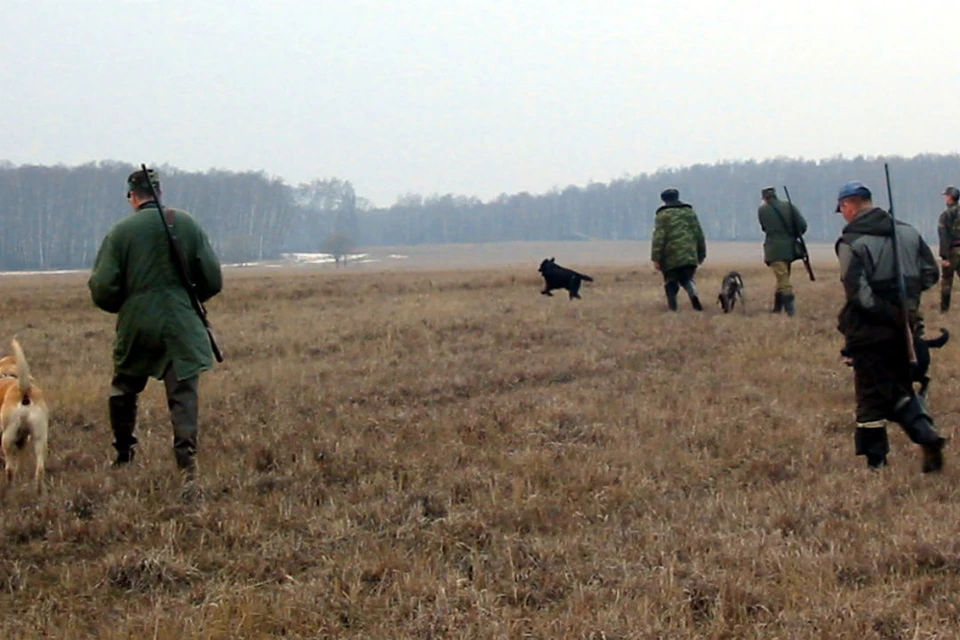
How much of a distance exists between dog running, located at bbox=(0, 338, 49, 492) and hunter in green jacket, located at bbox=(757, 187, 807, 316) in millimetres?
9051

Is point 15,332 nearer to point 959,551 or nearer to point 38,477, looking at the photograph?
point 38,477

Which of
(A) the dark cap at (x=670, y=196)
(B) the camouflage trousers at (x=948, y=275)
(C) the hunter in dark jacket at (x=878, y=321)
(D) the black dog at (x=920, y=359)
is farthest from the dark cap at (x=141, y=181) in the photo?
(B) the camouflage trousers at (x=948, y=275)

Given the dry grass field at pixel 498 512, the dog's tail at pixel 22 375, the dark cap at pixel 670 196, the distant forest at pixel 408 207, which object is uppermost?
the distant forest at pixel 408 207

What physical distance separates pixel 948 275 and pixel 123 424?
10.2 metres

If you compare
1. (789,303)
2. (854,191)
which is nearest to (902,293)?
(854,191)

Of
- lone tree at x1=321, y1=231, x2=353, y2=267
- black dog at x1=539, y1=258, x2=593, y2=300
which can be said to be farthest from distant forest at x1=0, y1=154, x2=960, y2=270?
black dog at x1=539, y1=258, x2=593, y2=300

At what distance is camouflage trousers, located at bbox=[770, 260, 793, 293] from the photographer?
37.8ft

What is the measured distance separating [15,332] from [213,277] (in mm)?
9861

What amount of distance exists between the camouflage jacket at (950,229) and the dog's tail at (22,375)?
10347 millimetres

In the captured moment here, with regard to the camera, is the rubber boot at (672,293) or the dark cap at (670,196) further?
the rubber boot at (672,293)

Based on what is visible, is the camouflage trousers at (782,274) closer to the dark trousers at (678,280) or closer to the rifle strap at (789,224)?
the rifle strap at (789,224)

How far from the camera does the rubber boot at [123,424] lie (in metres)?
5.16

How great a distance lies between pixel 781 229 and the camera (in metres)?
11.4

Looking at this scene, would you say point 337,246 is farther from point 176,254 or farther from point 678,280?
point 176,254
